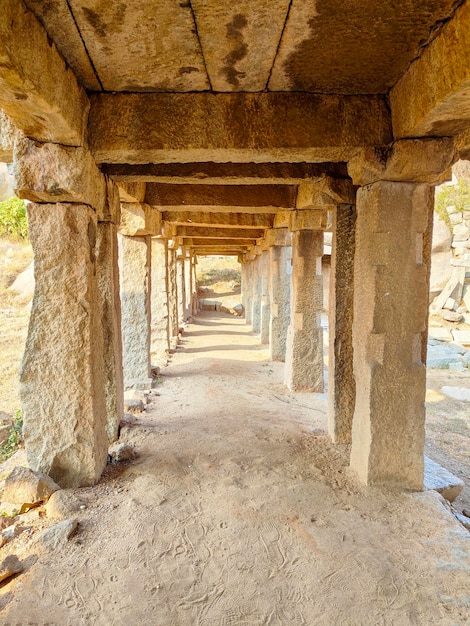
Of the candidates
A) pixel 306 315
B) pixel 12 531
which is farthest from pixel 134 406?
pixel 306 315

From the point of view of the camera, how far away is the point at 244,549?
268 cm

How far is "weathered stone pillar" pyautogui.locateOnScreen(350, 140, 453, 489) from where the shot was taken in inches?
127

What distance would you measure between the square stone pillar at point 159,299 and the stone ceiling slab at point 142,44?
245 inches

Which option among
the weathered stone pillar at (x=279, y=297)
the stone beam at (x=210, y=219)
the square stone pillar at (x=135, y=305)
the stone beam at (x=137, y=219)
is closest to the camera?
the stone beam at (x=137, y=219)

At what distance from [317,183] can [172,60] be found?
2.10 metres

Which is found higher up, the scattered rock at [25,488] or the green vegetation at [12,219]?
the green vegetation at [12,219]

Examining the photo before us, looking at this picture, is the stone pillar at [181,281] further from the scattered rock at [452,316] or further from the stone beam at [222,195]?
the scattered rock at [452,316]

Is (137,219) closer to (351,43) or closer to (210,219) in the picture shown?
(210,219)

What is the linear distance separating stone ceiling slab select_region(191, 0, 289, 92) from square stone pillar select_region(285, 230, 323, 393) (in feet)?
12.4

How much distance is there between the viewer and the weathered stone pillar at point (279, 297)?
29.8 ft

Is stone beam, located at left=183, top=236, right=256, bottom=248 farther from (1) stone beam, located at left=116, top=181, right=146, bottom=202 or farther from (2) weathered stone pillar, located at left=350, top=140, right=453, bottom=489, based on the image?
(2) weathered stone pillar, located at left=350, top=140, right=453, bottom=489

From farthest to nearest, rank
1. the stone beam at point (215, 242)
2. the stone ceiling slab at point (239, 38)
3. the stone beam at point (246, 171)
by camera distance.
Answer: the stone beam at point (215, 242) < the stone beam at point (246, 171) < the stone ceiling slab at point (239, 38)

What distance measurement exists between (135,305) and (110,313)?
9.14ft

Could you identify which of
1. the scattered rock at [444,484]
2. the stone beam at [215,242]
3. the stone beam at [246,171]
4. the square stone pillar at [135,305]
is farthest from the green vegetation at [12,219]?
the scattered rock at [444,484]
